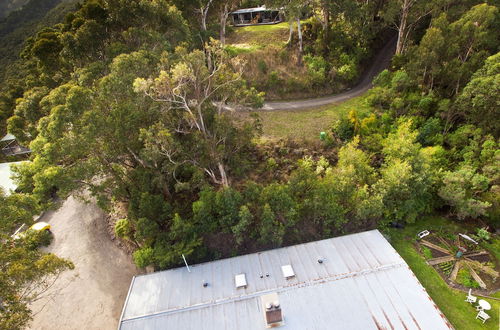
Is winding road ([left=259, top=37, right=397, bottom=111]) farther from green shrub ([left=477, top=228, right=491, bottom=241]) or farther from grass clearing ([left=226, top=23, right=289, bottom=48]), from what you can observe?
green shrub ([left=477, top=228, right=491, bottom=241])

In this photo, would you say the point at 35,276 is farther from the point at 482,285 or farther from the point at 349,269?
the point at 482,285

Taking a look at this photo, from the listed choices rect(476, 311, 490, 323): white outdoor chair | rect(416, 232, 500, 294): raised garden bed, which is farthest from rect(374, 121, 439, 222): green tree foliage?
rect(476, 311, 490, 323): white outdoor chair

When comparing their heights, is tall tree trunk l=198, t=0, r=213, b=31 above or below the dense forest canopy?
above

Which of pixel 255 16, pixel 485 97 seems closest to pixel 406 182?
pixel 485 97

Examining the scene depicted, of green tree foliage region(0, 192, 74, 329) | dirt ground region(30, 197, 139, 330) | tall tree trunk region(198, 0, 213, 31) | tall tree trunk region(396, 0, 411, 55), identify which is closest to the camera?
green tree foliage region(0, 192, 74, 329)

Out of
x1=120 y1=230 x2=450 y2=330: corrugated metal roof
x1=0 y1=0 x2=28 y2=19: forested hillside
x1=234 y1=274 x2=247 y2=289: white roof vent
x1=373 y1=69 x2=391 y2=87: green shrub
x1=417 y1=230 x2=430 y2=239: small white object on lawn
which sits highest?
x1=0 y1=0 x2=28 y2=19: forested hillside

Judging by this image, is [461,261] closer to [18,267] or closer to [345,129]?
[345,129]

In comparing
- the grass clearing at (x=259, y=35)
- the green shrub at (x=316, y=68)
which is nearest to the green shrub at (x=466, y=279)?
the green shrub at (x=316, y=68)
